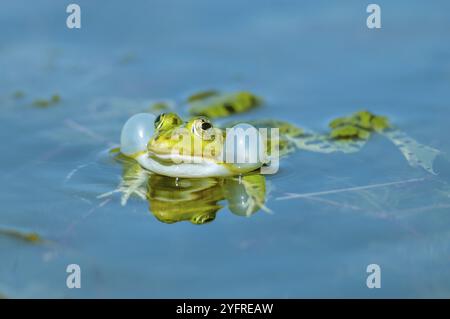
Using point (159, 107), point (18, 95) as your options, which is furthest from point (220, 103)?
point (18, 95)

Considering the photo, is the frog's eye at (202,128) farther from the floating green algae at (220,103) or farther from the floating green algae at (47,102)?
the floating green algae at (47,102)

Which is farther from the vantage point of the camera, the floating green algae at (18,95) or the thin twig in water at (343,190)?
the floating green algae at (18,95)

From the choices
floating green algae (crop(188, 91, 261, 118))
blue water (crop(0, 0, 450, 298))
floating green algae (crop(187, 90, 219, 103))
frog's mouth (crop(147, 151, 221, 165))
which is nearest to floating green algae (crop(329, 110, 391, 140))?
blue water (crop(0, 0, 450, 298))

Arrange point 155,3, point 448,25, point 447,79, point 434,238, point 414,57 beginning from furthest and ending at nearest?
point 155,3
point 448,25
point 414,57
point 447,79
point 434,238

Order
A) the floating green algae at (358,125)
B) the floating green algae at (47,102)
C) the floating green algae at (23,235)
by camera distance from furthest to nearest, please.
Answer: the floating green algae at (47,102) → the floating green algae at (358,125) → the floating green algae at (23,235)

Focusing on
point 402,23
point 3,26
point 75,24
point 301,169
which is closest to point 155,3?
point 75,24

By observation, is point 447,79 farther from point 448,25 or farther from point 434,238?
point 434,238

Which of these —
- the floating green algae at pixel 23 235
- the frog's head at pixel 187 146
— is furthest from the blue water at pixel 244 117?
the frog's head at pixel 187 146
